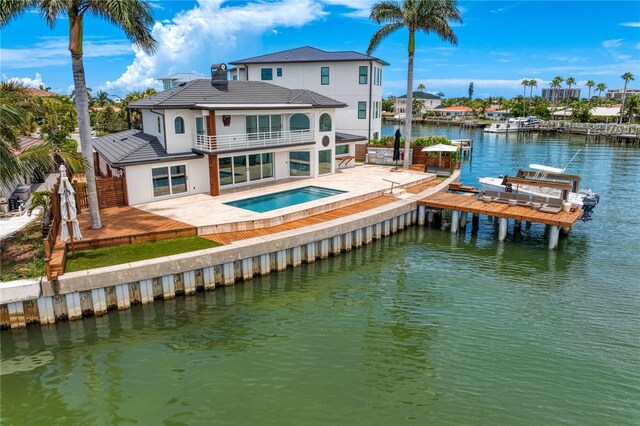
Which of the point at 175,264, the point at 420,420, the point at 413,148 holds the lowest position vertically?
the point at 420,420

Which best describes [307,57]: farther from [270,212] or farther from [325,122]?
[270,212]

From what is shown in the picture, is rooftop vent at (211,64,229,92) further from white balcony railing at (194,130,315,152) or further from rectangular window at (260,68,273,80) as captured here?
rectangular window at (260,68,273,80)

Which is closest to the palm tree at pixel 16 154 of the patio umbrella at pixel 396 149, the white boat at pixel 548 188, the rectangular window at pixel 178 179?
the rectangular window at pixel 178 179

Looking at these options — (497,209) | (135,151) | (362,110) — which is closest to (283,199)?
(135,151)

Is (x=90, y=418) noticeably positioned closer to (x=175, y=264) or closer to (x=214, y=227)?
(x=175, y=264)

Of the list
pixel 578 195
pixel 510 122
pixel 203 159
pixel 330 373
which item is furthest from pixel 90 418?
pixel 510 122

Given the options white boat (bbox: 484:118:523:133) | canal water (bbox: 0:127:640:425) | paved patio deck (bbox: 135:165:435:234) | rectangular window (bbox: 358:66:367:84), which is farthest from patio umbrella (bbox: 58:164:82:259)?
white boat (bbox: 484:118:523:133)
